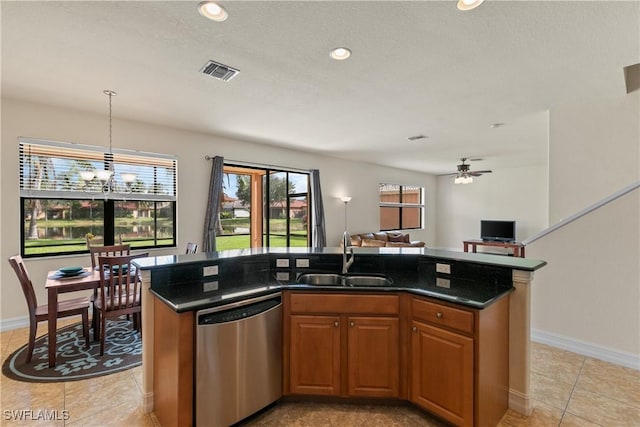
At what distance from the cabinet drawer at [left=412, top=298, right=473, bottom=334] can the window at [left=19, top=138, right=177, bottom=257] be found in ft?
12.9

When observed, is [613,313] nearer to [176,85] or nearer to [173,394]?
[173,394]

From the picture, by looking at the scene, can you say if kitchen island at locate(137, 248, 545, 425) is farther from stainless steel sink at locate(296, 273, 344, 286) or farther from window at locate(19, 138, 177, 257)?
window at locate(19, 138, 177, 257)

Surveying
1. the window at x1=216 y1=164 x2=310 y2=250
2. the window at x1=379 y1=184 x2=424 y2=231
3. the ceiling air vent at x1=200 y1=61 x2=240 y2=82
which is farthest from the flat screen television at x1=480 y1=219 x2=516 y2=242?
the ceiling air vent at x1=200 y1=61 x2=240 y2=82

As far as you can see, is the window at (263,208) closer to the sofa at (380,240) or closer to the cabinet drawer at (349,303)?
the sofa at (380,240)

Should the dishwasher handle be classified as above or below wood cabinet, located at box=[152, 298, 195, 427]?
above

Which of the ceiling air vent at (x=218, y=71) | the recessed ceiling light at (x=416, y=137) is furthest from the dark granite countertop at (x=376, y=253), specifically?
the recessed ceiling light at (x=416, y=137)

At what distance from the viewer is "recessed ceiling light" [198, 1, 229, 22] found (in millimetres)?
1877

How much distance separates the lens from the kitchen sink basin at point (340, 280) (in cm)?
244

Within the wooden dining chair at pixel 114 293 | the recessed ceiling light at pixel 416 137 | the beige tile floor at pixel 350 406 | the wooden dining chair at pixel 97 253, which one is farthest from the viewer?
the recessed ceiling light at pixel 416 137

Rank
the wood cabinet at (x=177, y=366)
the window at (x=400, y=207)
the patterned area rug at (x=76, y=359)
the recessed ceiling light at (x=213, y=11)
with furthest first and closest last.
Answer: the window at (x=400, y=207), the patterned area rug at (x=76, y=359), the recessed ceiling light at (x=213, y=11), the wood cabinet at (x=177, y=366)

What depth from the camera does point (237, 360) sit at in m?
1.91

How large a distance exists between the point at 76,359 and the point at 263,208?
395 centimetres

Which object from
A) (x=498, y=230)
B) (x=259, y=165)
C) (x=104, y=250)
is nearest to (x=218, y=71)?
(x=104, y=250)

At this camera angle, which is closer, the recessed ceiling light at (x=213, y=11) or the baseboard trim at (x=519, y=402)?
the recessed ceiling light at (x=213, y=11)
